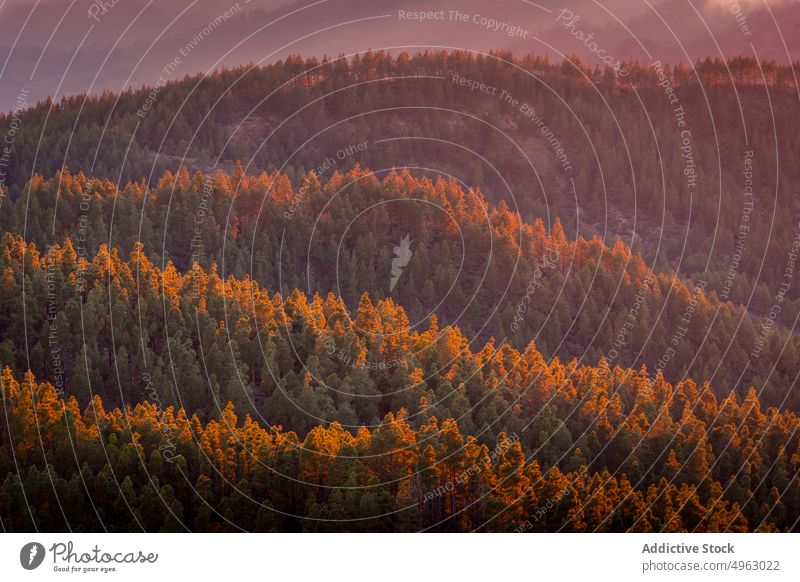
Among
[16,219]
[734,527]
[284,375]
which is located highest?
[16,219]

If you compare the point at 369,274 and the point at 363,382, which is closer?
the point at 363,382

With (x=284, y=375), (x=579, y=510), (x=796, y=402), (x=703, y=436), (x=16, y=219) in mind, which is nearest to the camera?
(x=579, y=510)

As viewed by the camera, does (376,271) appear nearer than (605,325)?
No

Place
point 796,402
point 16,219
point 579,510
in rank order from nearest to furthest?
point 579,510 < point 796,402 < point 16,219

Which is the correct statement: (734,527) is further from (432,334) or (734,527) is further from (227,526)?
(432,334)

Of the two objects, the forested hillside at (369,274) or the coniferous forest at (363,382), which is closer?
the coniferous forest at (363,382)

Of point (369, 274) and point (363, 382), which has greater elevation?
point (369, 274)

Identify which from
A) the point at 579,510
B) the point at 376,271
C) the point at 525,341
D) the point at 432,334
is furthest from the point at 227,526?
the point at 376,271

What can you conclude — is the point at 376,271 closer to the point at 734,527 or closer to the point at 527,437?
the point at 527,437

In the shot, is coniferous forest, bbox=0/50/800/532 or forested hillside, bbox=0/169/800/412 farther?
forested hillside, bbox=0/169/800/412

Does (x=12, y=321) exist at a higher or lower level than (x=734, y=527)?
higher
